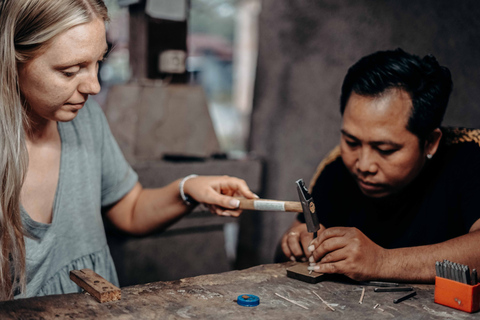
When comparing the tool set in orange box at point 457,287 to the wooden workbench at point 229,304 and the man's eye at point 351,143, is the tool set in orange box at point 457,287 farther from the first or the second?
the man's eye at point 351,143

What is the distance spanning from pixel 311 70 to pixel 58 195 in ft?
7.17

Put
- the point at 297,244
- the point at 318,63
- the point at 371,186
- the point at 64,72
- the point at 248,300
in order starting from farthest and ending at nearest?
the point at 318,63 → the point at 371,186 → the point at 297,244 → the point at 64,72 → the point at 248,300

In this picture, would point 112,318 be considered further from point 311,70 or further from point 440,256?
point 311,70

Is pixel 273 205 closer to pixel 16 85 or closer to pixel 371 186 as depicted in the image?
pixel 371 186

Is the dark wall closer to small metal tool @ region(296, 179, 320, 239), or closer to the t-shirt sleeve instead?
small metal tool @ region(296, 179, 320, 239)

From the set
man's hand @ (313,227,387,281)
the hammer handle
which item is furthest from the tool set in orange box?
the hammer handle

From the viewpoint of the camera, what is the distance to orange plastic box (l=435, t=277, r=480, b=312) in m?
1.47

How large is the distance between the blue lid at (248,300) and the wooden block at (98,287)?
1.28 feet

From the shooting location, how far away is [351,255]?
5.55ft

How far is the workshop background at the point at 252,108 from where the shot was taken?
10.5ft

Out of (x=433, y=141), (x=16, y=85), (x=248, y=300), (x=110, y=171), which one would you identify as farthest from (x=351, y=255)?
(x=16, y=85)

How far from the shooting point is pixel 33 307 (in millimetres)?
1408

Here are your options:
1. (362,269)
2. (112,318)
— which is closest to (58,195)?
(112,318)

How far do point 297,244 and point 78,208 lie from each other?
98 centimetres
